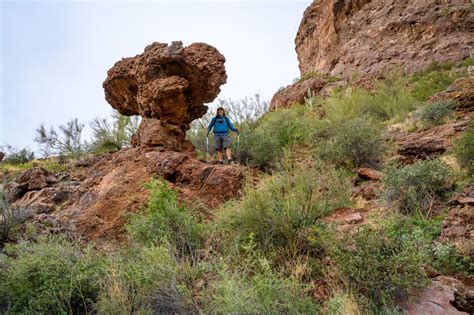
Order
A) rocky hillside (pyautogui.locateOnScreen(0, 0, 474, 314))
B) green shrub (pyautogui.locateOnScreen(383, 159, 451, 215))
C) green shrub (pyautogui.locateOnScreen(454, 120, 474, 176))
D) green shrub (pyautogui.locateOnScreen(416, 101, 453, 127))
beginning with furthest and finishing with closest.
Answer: green shrub (pyautogui.locateOnScreen(416, 101, 453, 127)), green shrub (pyautogui.locateOnScreen(454, 120, 474, 176)), green shrub (pyautogui.locateOnScreen(383, 159, 451, 215)), rocky hillside (pyautogui.locateOnScreen(0, 0, 474, 314))

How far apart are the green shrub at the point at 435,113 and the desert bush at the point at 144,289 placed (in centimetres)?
794

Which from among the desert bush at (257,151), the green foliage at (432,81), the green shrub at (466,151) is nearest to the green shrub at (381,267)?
the green shrub at (466,151)

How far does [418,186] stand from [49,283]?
5.33m

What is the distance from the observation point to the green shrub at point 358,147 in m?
7.51

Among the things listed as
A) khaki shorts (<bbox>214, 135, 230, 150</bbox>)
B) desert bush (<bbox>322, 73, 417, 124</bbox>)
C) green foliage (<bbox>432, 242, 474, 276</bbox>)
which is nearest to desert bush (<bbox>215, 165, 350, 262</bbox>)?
green foliage (<bbox>432, 242, 474, 276</bbox>)

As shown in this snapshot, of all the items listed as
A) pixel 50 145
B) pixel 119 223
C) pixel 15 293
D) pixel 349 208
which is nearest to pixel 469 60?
pixel 349 208

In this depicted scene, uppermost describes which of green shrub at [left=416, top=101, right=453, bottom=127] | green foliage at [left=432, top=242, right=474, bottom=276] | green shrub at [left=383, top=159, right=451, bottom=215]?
green shrub at [left=416, top=101, right=453, bottom=127]

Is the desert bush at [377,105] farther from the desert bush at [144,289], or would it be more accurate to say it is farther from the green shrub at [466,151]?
the desert bush at [144,289]

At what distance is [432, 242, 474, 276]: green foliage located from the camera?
3.51m

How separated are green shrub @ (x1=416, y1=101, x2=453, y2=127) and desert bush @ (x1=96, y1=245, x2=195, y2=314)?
7.94m

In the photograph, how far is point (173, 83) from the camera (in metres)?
7.46

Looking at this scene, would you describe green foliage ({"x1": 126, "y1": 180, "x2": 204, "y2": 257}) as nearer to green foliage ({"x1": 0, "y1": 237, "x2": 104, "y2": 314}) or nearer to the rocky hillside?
the rocky hillside

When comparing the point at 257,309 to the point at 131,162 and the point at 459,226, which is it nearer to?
the point at 459,226

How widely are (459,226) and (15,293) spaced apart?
5438 millimetres
